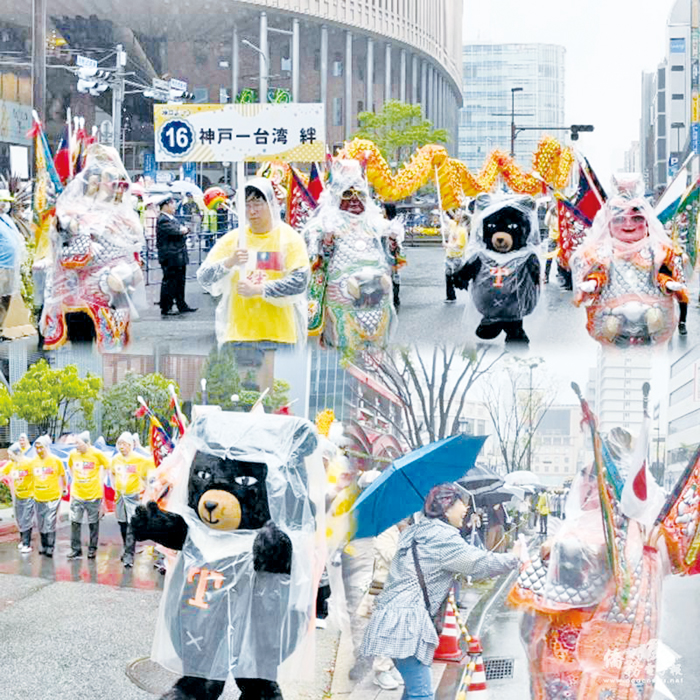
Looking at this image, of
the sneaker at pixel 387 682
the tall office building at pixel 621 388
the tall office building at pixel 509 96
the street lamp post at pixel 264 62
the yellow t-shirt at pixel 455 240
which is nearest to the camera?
the tall office building at pixel 621 388

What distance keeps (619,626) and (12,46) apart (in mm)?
13852

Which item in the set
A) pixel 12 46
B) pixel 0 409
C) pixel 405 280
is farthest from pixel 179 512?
pixel 12 46

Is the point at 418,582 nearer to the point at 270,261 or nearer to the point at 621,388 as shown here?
the point at 621,388

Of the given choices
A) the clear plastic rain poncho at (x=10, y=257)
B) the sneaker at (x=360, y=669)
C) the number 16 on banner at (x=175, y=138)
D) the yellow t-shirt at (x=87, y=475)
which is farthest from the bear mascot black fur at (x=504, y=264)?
the yellow t-shirt at (x=87, y=475)

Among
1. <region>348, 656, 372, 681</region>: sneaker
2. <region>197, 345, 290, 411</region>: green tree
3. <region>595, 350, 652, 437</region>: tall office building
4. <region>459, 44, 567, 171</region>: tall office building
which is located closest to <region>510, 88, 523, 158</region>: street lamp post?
<region>459, 44, 567, 171</region>: tall office building

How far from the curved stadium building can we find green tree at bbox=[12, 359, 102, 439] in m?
2.28

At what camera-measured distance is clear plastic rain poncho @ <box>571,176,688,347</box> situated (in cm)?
A: 583

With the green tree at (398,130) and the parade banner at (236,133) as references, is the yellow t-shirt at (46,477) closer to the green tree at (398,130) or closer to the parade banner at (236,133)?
the parade banner at (236,133)

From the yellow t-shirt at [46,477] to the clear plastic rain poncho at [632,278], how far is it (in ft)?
15.5

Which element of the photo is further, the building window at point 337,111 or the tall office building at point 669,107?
the building window at point 337,111

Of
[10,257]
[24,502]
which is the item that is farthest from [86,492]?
[10,257]

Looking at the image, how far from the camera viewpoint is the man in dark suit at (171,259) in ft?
26.9

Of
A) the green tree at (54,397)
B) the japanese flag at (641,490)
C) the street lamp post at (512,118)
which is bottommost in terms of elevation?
the green tree at (54,397)

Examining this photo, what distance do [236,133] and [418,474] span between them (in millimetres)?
2738
